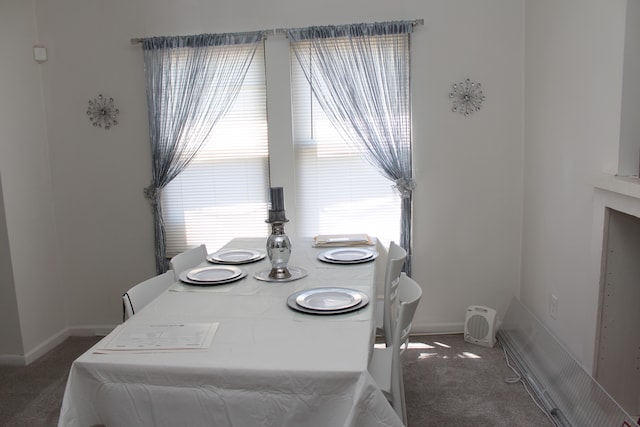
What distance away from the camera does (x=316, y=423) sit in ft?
5.30

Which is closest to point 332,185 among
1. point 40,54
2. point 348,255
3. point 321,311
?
point 348,255

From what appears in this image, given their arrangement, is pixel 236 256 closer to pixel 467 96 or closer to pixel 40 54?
pixel 467 96

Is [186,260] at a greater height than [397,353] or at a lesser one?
greater

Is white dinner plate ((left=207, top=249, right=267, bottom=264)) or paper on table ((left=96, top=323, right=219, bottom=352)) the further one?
white dinner plate ((left=207, top=249, right=267, bottom=264))

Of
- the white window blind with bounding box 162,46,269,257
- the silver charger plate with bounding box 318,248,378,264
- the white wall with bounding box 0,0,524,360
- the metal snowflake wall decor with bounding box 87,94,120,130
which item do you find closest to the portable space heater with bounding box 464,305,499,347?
the white wall with bounding box 0,0,524,360

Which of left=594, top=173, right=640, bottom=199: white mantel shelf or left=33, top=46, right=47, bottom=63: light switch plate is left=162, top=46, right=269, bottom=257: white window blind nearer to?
left=33, top=46, right=47, bottom=63: light switch plate

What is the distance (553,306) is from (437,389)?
83 centimetres

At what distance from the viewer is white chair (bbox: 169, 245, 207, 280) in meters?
2.72

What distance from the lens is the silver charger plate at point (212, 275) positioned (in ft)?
7.91

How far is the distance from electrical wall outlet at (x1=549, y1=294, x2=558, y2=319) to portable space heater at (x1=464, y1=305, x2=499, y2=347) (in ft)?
1.56

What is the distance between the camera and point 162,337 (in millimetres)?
1807

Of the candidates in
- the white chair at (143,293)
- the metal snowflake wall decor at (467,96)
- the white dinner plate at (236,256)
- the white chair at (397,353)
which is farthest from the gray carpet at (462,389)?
the metal snowflake wall decor at (467,96)

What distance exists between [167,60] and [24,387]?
2238 mm

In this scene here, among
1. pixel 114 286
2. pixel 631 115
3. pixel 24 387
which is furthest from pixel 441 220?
pixel 24 387
